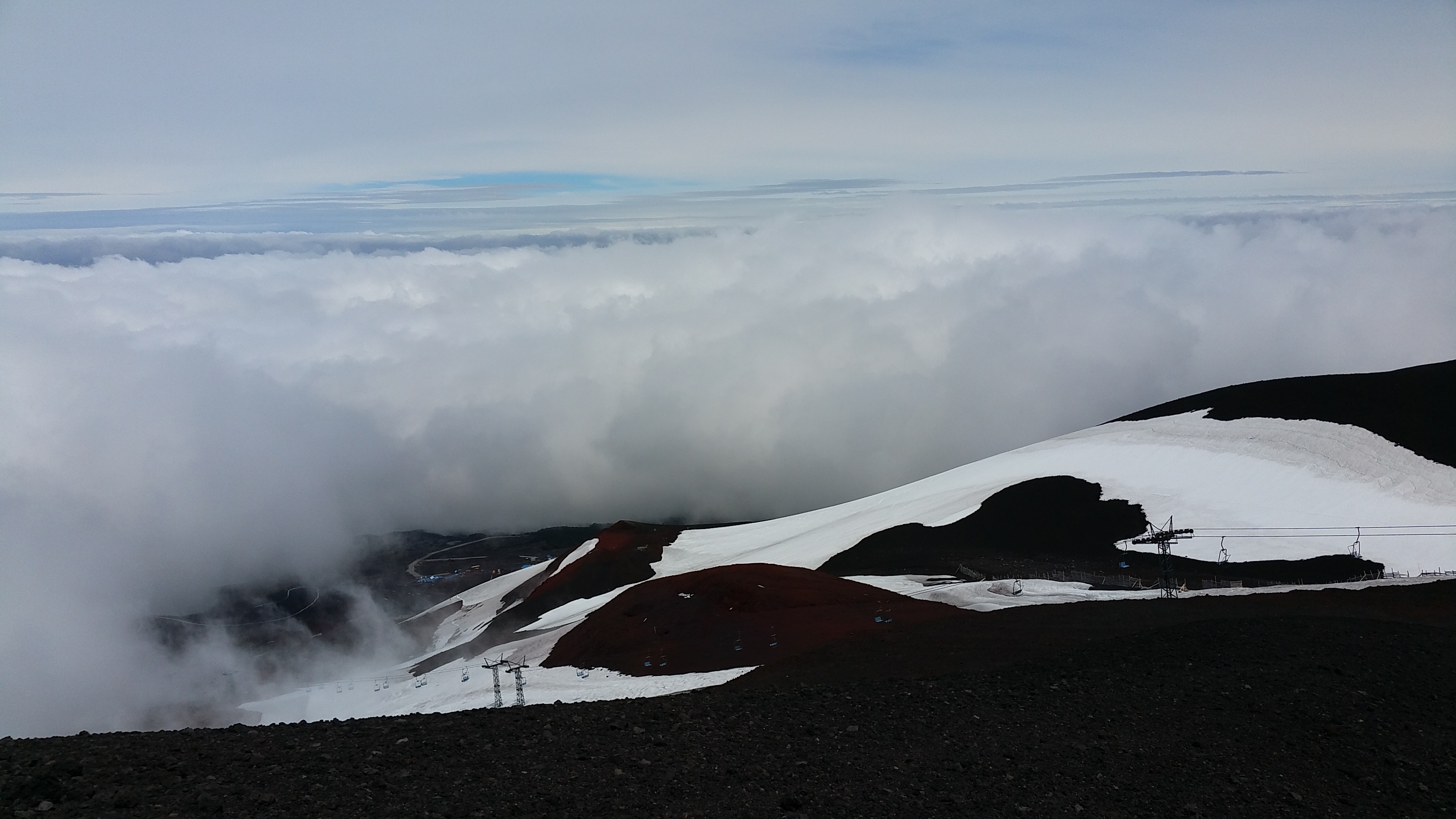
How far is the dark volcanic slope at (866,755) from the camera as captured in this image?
9.90 metres

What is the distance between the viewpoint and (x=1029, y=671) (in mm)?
16641

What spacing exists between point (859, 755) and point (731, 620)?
20.7 m

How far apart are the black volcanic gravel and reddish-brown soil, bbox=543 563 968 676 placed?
9917 millimetres

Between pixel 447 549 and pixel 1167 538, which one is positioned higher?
pixel 1167 538

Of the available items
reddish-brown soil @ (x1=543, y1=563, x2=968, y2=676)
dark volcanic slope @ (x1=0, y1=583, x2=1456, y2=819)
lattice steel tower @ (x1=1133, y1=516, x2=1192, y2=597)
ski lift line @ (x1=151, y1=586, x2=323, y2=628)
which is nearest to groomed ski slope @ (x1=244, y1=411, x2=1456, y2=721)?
lattice steel tower @ (x1=1133, y1=516, x2=1192, y2=597)

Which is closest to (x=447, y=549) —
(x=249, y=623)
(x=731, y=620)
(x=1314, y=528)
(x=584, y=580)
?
(x=249, y=623)

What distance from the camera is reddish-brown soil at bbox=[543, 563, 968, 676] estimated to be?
94.9 feet

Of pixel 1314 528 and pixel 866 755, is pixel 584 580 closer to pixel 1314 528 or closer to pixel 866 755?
pixel 1314 528

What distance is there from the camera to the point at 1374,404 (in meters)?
52.4

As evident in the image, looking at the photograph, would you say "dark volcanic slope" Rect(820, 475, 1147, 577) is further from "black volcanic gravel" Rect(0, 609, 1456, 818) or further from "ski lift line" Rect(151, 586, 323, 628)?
"ski lift line" Rect(151, 586, 323, 628)

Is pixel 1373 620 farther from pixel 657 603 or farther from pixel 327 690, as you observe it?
pixel 327 690

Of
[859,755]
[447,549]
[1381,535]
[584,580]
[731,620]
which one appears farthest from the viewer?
[447,549]

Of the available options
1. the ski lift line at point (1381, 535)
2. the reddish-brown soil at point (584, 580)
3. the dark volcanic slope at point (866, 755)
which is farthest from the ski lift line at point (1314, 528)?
the reddish-brown soil at point (584, 580)

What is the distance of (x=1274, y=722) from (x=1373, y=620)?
9.80 metres
